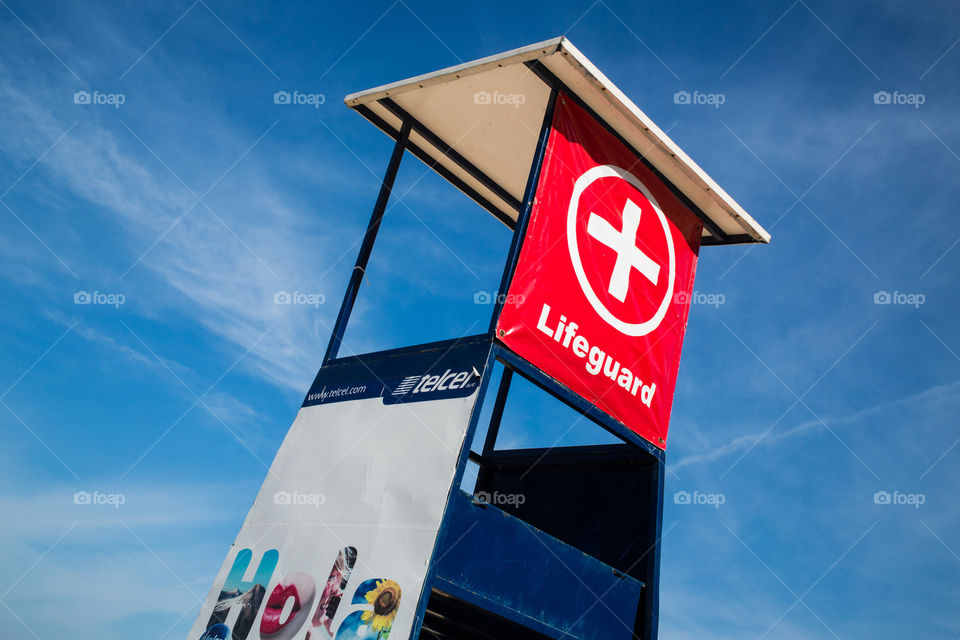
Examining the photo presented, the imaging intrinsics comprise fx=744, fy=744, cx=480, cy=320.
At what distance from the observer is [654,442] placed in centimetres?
734

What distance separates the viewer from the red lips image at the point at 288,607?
566cm

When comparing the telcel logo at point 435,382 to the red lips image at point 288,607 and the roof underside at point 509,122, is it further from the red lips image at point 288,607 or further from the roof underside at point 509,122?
the roof underside at point 509,122

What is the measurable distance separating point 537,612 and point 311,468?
2.28 meters

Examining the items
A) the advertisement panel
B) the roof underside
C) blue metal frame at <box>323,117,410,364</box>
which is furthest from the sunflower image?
the roof underside

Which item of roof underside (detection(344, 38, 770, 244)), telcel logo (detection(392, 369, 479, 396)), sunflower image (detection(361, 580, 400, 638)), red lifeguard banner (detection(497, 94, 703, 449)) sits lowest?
sunflower image (detection(361, 580, 400, 638))

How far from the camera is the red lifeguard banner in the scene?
6504 mm

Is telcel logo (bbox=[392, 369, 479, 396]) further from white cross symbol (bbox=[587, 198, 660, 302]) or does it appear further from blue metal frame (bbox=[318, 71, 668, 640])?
white cross symbol (bbox=[587, 198, 660, 302])

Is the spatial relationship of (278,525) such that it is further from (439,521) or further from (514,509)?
(514,509)

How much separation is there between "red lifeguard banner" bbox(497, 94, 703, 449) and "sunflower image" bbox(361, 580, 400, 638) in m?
2.07

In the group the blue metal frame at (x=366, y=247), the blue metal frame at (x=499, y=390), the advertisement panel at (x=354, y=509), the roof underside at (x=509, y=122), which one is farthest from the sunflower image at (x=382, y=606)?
the roof underside at (x=509, y=122)

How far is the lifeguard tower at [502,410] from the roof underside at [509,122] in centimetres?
2

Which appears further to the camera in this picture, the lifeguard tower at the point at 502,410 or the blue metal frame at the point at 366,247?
the blue metal frame at the point at 366,247

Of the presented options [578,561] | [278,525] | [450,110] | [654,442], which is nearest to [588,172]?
[450,110]

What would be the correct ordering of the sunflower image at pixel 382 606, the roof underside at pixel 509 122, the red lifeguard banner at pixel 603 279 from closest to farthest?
the sunflower image at pixel 382 606 < the red lifeguard banner at pixel 603 279 < the roof underside at pixel 509 122
